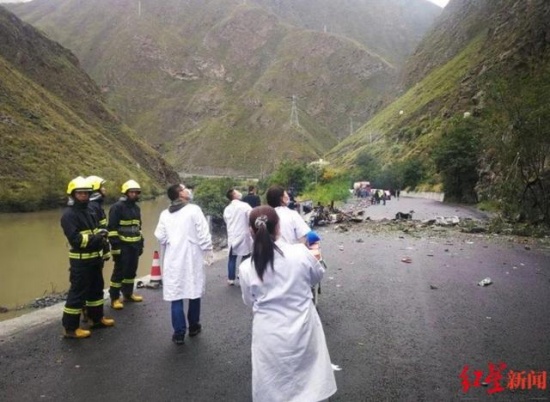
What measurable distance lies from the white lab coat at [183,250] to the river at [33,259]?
3.42m

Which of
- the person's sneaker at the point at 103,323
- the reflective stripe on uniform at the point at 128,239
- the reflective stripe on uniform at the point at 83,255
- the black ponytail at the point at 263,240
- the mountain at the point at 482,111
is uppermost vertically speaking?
the mountain at the point at 482,111

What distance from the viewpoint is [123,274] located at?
7875mm

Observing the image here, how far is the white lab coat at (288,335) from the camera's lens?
11.5 feet

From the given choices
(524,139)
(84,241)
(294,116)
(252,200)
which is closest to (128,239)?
(84,241)

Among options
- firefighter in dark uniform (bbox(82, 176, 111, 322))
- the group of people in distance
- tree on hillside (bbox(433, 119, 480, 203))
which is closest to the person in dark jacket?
the group of people in distance

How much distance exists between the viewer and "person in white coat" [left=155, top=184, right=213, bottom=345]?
19.5ft

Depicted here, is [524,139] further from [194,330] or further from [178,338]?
[178,338]

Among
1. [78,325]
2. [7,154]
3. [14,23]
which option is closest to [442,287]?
[78,325]

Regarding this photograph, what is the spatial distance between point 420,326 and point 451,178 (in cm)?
3933

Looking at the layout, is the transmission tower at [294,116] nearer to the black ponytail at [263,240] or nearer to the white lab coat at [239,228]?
the white lab coat at [239,228]

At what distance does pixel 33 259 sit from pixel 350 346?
2225cm

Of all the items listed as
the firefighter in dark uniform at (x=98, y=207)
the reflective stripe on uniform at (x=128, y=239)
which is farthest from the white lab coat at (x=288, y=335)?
the reflective stripe on uniform at (x=128, y=239)

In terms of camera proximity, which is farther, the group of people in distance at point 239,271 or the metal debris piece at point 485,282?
the metal debris piece at point 485,282

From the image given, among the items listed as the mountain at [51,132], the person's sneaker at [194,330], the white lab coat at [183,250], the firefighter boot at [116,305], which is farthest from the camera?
the mountain at [51,132]
